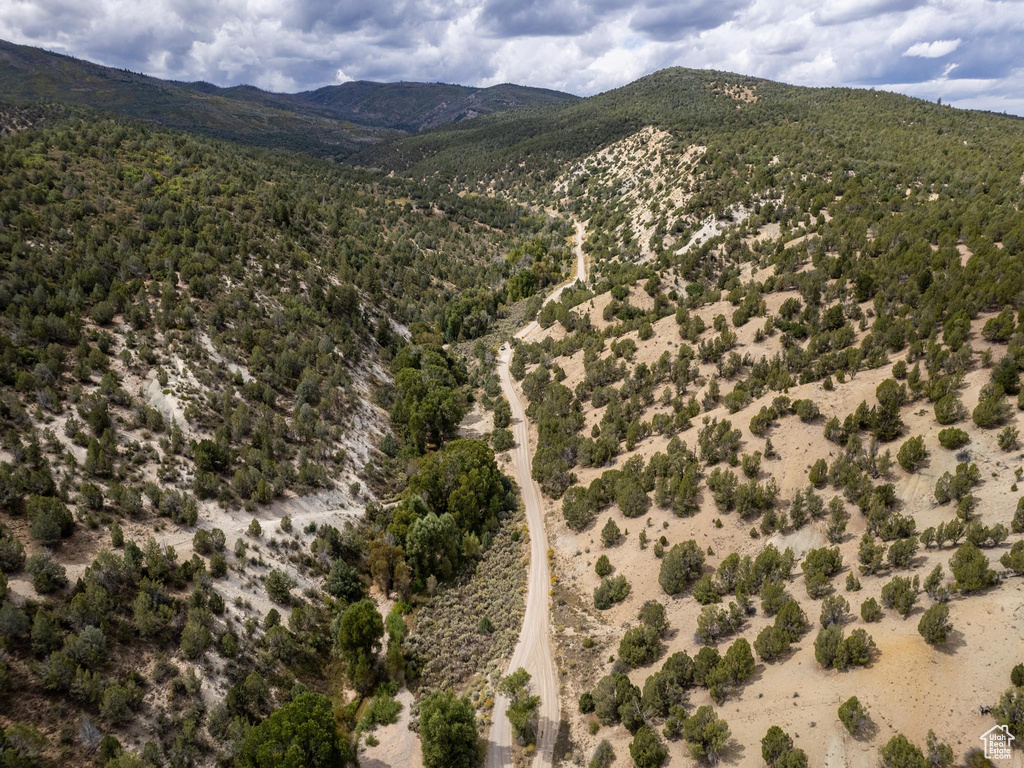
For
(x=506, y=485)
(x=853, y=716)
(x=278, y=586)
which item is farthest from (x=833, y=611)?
(x=278, y=586)

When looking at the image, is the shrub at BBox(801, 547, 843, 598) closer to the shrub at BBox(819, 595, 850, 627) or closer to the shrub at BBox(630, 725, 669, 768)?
the shrub at BBox(819, 595, 850, 627)

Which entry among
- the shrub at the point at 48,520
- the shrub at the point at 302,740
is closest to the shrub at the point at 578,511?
the shrub at the point at 302,740

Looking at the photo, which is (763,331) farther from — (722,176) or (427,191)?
(427,191)

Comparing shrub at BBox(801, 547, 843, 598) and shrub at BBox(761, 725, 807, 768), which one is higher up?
shrub at BBox(801, 547, 843, 598)

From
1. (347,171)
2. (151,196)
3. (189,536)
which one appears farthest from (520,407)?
(347,171)

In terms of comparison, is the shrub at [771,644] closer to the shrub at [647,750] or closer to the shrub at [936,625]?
the shrub at [936,625]

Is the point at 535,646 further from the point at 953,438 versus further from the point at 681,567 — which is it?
the point at 953,438

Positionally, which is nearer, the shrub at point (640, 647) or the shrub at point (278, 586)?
the shrub at point (640, 647)

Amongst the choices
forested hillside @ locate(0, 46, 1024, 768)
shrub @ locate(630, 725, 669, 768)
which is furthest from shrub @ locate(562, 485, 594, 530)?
shrub @ locate(630, 725, 669, 768)
